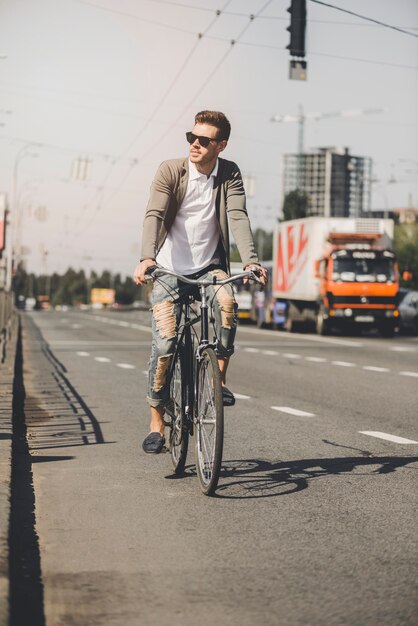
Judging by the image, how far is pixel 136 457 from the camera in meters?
7.70

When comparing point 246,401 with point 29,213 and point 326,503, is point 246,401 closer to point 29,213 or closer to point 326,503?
point 326,503

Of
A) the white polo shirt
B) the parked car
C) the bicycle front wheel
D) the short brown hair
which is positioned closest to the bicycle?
the bicycle front wheel

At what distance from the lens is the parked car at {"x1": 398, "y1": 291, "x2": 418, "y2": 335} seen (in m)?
40.1

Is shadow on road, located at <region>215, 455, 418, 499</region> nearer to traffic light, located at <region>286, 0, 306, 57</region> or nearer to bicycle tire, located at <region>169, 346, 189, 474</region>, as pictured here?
bicycle tire, located at <region>169, 346, 189, 474</region>

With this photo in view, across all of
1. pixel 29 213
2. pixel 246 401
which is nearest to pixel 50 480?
pixel 246 401

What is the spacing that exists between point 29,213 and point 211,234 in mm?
72734

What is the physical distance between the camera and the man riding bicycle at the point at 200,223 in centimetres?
645

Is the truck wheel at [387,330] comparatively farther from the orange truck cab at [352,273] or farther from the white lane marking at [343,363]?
the white lane marking at [343,363]

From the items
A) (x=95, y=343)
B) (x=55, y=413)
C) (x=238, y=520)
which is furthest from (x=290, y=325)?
(x=238, y=520)

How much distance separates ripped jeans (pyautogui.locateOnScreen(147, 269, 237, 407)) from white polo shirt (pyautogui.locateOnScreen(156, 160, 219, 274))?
89 millimetres

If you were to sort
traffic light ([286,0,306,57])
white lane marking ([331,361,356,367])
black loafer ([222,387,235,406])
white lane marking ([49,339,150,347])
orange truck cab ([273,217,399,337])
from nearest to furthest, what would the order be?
black loafer ([222,387,235,406]) < white lane marking ([331,361,356,367]) < traffic light ([286,0,306,57]) < white lane marking ([49,339,150,347]) < orange truck cab ([273,217,399,337])

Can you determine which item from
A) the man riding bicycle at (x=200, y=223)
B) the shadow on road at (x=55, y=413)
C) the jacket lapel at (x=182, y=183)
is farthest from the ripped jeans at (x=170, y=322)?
the shadow on road at (x=55, y=413)

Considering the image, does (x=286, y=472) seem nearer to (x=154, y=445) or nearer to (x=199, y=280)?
(x=154, y=445)

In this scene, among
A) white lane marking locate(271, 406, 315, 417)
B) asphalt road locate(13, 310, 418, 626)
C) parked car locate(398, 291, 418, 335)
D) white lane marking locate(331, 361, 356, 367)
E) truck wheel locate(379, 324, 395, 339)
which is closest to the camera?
asphalt road locate(13, 310, 418, 626)
